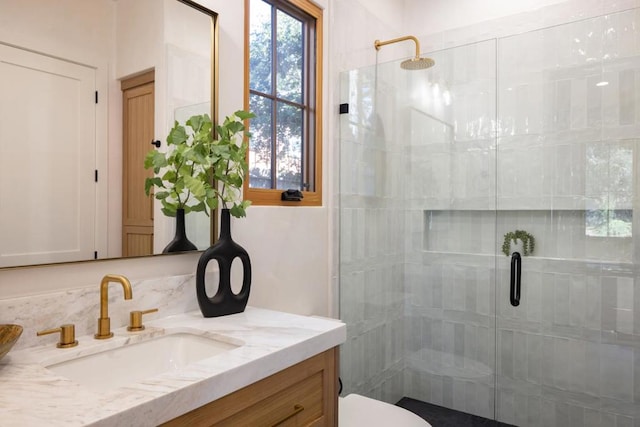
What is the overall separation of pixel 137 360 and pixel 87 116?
0.69 meters

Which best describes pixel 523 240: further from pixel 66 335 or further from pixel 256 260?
pixel 66 335

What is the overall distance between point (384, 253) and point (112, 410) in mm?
1872

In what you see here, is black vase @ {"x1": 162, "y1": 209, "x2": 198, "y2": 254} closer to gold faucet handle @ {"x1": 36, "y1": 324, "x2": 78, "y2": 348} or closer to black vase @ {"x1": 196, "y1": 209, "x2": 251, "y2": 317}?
black vase @ {"x1": 196, "y1": 209, "x2": 251, "y2": 317}

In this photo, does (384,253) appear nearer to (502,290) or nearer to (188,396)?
(502,290)

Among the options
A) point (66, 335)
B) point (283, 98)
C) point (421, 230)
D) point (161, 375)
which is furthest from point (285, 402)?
point (421, 230)

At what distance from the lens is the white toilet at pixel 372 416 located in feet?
5.43

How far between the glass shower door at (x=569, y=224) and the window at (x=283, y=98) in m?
0.98

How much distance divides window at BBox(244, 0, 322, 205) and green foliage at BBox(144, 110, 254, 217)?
310mm

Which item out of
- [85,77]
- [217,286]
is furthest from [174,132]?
[217,286]

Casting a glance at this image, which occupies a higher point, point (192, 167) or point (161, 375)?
point (192, 167)

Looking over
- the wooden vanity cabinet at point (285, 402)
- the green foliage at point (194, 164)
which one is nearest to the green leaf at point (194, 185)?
the green foliage at point (194, 164)

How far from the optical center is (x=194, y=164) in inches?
56.4

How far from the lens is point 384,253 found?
2.45 m

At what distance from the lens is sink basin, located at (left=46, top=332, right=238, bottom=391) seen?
1061 millimetres
